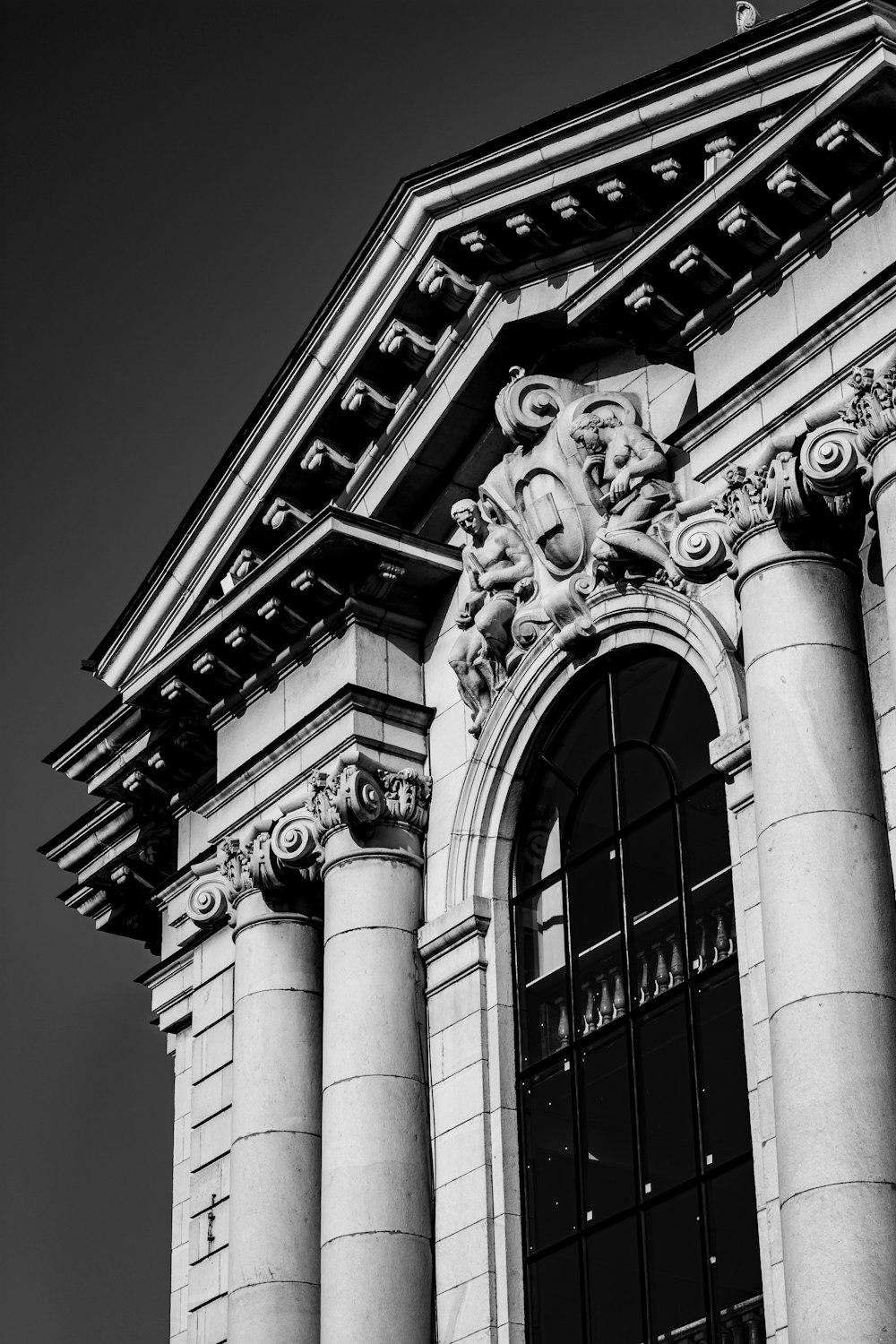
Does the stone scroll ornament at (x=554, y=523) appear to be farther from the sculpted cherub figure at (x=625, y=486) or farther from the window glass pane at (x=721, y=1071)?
the window glass pane at (x=721, y=1071)

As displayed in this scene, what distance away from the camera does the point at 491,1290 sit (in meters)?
22.5

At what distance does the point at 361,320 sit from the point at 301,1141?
8196mm

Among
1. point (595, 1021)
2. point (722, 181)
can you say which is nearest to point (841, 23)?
point (722, 181)

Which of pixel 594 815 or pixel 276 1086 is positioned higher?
pixel 594 815

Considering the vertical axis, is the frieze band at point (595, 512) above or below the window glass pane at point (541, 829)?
above

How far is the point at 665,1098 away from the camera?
70.9ft

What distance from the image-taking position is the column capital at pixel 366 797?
2500 centimetres

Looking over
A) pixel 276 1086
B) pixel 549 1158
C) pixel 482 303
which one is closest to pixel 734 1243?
pixel 549 1158

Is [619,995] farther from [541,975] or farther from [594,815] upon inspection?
[594,815]

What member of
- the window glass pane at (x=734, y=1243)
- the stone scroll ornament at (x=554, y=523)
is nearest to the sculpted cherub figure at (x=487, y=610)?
the stone scroll ornament at (x=554, y=523)

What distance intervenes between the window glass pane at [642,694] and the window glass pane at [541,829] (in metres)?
0.99

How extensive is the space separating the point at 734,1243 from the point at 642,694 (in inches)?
211

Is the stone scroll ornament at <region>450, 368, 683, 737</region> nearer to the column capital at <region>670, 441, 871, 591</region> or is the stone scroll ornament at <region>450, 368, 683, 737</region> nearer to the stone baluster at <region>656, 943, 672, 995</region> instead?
the column capital at <region>670, 441, 871, 591</region>

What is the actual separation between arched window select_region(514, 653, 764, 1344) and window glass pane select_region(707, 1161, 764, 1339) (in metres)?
0.02
